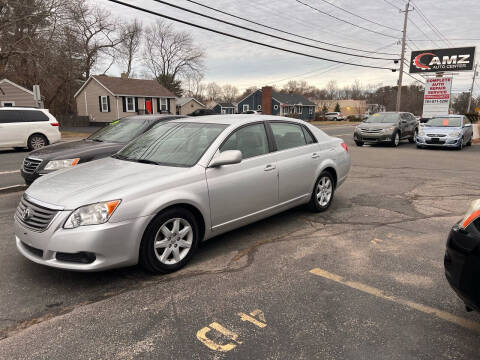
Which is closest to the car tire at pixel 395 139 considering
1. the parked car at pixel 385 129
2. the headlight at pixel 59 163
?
the parked car at pixel 385 129

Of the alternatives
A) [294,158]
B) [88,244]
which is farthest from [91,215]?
[294,158]

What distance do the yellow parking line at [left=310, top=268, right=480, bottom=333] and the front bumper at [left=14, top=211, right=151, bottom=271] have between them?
189 centimetres

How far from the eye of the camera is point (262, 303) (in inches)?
124

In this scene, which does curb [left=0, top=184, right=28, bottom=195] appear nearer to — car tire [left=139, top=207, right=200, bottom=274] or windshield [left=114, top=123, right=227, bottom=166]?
windshield [left=114, top=123, right=227, bottom=166]

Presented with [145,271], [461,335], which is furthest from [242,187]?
[461,335]

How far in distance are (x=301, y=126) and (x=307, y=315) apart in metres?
3.28

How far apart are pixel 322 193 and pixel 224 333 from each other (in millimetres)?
3524

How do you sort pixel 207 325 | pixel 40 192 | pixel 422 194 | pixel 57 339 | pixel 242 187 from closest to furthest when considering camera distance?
pixel 57 339, pixel 207 325, pixel 40 192, pixel 242 187, pixel 422 194

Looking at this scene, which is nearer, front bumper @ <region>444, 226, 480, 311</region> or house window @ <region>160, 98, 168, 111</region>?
front bumper @ <region>444, 226, 480, 311</region>

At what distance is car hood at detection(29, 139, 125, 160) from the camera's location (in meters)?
6.24

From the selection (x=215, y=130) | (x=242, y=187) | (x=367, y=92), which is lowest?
(x=242, y=187)

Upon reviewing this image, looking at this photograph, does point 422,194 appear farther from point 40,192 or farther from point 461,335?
point 40,192

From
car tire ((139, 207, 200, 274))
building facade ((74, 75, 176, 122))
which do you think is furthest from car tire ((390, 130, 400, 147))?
building facade ((74, 75, 176, 122))

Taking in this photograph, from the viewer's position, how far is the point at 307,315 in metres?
2.96
